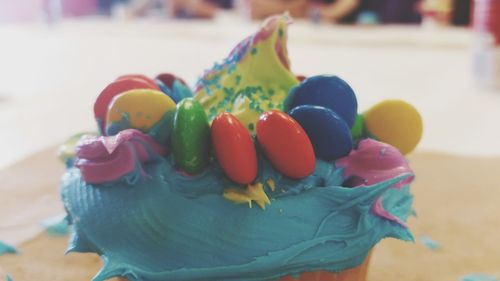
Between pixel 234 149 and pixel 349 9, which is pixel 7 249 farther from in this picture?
pixel 349 9

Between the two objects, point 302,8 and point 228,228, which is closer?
point 228,228

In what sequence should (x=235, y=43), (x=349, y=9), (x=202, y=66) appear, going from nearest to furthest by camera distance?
1. (x=202, y=66)
2. (x=235, y=43)
3. (x=349, y=9)

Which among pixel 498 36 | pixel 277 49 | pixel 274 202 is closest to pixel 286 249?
pixel 274 202

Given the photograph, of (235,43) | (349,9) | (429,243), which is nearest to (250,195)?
(429,243)

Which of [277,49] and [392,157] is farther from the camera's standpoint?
[277,49]

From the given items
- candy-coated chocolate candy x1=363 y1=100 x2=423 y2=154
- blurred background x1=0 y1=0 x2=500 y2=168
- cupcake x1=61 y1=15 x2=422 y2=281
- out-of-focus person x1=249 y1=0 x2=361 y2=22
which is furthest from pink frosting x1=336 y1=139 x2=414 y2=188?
out-of-focus person x1=249 y1=0 x2=361 y2=22

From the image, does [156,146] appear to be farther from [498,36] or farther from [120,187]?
[498,36]

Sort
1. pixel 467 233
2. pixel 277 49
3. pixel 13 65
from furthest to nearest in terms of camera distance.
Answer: pixel 13 65, pixel 467 233, pixel 277 49
